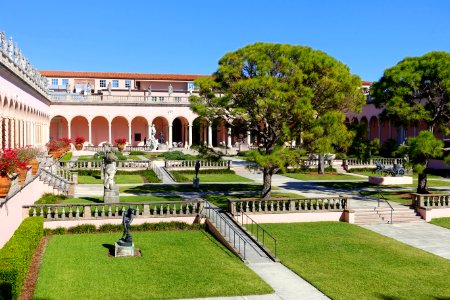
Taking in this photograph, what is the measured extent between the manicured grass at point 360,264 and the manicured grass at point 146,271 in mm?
2083

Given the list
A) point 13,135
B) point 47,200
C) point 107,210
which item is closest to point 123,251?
point 107,210

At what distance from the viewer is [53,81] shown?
72688 millimetres

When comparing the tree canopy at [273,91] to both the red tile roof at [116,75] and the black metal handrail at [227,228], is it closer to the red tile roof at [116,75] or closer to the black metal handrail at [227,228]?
the black metal handrail at [227,228]

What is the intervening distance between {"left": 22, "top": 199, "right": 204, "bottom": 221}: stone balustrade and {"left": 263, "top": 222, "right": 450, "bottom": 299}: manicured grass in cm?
407

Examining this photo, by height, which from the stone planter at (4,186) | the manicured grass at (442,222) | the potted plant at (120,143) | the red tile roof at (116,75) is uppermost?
the red tile roof at (116,75)

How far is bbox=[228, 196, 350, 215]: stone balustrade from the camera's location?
2333 centimetres

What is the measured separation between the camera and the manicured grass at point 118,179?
1417 inches

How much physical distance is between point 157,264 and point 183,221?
6279mm

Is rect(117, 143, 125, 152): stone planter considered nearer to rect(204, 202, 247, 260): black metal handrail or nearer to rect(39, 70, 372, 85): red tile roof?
rect(39, 70, 372, 85): red tile roof

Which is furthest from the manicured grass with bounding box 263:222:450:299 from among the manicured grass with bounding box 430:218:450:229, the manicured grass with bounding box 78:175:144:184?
the manicured grass with bounding box 78:175:144:184

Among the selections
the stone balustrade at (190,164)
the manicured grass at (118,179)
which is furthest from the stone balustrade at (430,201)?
the stone balustrade at (190,164)

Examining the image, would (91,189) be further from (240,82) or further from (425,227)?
(425,227)

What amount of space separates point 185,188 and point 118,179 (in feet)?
24.6

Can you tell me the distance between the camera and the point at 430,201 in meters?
25.9
